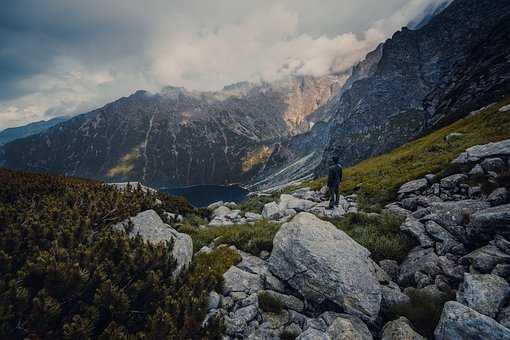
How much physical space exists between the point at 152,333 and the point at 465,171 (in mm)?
15307

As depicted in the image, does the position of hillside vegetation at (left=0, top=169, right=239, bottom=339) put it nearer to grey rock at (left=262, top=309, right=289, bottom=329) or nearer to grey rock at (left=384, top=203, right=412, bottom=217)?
grey rock at (left=262, top=309, right=289, bottom=329)

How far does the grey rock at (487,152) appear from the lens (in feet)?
37.8

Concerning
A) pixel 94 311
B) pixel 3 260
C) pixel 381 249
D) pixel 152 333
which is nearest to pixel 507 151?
pixel 381 249

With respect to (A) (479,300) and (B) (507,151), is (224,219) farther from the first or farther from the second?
(B) (507,151)

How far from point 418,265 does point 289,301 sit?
3825mm

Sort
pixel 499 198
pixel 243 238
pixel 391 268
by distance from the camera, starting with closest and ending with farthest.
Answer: pixel 391 268, pixel 499 198, pixel 243 238

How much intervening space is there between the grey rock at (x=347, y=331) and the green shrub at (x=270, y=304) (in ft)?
4.63

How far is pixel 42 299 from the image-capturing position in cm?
425

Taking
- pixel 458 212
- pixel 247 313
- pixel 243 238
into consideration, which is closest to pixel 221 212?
pixel 243 238

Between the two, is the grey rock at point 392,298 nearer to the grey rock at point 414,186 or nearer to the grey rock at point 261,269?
the grey rock at point 261,269

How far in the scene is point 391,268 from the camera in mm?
7617

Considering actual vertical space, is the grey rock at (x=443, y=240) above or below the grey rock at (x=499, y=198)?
below

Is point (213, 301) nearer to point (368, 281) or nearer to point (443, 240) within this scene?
point (368, 281)

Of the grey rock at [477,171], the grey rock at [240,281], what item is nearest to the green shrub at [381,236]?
the grey rock at [240,281]
